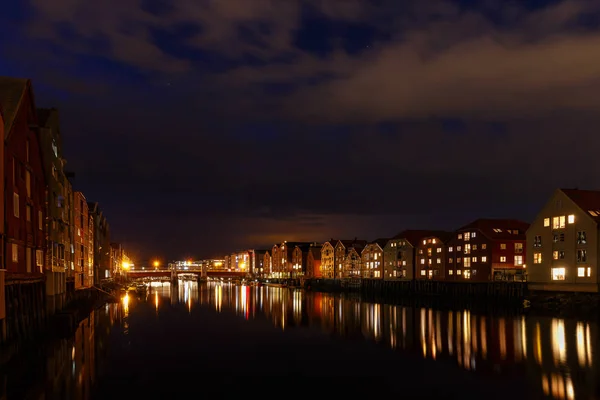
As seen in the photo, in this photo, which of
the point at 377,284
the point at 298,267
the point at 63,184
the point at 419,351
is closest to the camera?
the point at 419,351

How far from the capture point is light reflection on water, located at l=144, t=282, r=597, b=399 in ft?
105

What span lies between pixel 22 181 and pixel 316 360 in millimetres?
23460

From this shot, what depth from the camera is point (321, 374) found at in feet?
A: 108

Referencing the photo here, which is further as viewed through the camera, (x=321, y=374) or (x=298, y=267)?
(x=298, y=267)

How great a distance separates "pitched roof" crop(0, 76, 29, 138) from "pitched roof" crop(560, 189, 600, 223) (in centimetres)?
6574

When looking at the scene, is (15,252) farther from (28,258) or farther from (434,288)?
(434,288)

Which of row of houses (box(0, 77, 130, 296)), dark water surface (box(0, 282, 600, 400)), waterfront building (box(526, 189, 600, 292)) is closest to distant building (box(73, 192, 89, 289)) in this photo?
row of houses (box(0, 77, 130, 296))

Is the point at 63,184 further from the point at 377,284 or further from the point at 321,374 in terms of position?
the point at 377,284

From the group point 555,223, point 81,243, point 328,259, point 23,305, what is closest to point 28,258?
point 23,305

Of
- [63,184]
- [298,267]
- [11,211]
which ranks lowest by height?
[298,267]

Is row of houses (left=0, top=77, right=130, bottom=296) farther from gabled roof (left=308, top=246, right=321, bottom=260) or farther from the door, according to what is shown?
gabled roof (left=308, top=246, right=321, bottom=260)

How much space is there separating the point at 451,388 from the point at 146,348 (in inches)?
936

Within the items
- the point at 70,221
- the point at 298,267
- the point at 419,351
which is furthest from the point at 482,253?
the point at 298,267

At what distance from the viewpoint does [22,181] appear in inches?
1500
